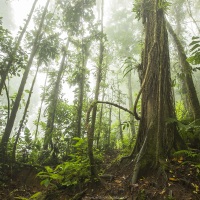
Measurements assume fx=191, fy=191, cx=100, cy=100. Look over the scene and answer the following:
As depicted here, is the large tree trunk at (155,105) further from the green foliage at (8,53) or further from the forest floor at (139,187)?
the green foliage at (8,53)

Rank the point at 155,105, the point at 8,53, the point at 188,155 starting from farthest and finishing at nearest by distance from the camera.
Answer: the point at 8,53 < the point at 155,105 < the point at 188,155

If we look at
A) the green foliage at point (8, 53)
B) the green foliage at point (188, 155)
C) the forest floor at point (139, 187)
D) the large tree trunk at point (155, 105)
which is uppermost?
the green foliage at point (8, 53)

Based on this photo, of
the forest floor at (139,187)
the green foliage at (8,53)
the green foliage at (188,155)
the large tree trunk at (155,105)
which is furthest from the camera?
the green foliage at (8,53)

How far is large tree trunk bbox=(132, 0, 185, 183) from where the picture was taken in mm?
3768

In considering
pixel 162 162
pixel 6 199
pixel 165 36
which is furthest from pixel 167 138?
pixel 6 199

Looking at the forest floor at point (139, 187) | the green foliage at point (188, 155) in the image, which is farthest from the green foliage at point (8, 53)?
the green foliage at point (188, 155)

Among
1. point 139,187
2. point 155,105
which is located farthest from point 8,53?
point 139,187

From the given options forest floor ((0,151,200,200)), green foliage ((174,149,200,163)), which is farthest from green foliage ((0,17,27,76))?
green foliage ((174,149,200,163))

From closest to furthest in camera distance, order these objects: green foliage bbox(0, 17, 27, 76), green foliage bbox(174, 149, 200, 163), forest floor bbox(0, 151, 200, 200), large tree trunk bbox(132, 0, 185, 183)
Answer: forest floor bbox(0, 151, 200, 200)
green foliage bbox(174, 149, 200, 163)
large tree trunk bbox(132, 0, 185, 183)
green foliage bbox(0, 17, 27, 76)

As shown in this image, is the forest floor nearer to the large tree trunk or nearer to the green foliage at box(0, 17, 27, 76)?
the large tree trunk

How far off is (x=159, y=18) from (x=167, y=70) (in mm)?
A: 1614

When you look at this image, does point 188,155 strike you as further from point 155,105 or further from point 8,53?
point 8,53

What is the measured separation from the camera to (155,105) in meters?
4.40

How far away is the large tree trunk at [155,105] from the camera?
12.4ft
